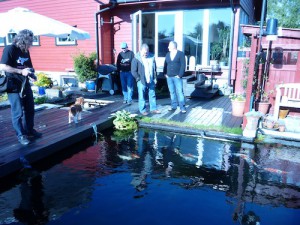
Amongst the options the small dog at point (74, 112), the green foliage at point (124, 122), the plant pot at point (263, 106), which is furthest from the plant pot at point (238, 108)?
the small dog at point (74, 112)

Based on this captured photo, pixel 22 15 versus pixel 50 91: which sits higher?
pixel 22 15

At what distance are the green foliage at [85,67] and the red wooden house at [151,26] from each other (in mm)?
485

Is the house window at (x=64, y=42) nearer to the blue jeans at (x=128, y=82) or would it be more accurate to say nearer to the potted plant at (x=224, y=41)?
the blue jeans at (x=128, y=82)

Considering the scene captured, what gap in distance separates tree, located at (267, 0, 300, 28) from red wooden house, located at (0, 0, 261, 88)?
59.2 feet

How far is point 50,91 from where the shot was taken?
8.23 meters

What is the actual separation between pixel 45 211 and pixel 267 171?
2996mm

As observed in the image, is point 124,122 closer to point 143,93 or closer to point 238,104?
point 143,93

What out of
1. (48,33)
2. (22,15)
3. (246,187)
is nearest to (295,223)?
(246,187)

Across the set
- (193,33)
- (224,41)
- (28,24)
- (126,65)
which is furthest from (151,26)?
(28,24)

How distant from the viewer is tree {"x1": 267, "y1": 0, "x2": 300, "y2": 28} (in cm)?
2495

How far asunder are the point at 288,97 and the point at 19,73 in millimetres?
5317

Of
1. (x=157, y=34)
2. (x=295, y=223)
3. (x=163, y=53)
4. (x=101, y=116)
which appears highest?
(x=157, y=34)

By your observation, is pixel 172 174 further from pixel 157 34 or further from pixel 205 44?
pixel 157 34

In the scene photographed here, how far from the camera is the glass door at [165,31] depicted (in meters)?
9.59
